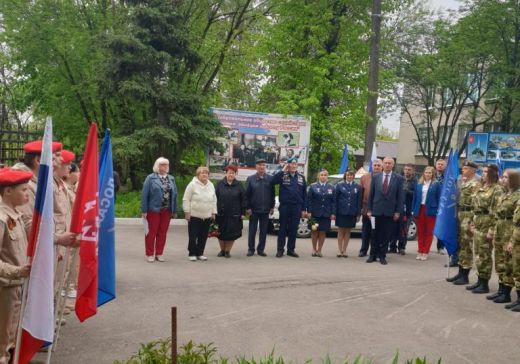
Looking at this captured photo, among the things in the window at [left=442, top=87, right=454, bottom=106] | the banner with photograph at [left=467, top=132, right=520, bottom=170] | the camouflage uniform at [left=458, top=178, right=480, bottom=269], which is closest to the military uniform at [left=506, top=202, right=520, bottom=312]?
the camouflage uniform at [left=458, top=178, right=480, bottom=269]

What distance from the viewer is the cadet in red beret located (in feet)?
13.8

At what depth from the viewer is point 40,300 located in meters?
3.87

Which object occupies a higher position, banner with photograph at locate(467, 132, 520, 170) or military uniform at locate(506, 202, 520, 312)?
banner with photograph at locate(467, 132, 520, 170)

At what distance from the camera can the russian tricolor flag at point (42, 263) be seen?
3846 millimetres

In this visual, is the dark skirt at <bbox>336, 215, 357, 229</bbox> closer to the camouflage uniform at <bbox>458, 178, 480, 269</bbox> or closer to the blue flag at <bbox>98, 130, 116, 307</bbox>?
the camouflage uniform at <bbox>458, 178, 480, 269</bbox>

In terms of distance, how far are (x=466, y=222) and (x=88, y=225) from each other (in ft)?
20.0

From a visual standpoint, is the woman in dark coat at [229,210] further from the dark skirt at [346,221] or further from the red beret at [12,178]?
the red beret at [12,178]

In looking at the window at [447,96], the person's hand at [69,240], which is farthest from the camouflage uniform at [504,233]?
the window at [447,96]

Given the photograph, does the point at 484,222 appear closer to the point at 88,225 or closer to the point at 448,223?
the point at 448,223

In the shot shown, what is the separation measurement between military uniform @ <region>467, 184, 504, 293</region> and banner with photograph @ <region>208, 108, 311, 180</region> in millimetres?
8641

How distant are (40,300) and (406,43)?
31206 mm

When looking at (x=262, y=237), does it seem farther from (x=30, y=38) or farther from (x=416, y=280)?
(x=30, y=38)

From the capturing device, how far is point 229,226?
10.5 metres

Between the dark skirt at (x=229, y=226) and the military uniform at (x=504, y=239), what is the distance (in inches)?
183
